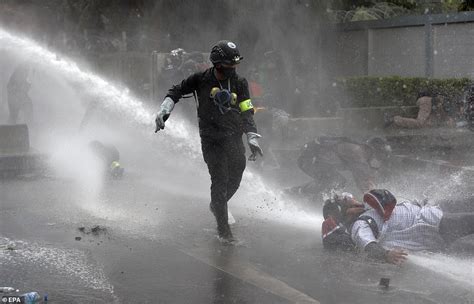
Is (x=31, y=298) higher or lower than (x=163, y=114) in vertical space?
lower

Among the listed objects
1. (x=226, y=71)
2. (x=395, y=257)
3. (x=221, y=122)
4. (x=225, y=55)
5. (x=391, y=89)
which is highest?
(x=391, y=89)

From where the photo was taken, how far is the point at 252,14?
1783 centimetres

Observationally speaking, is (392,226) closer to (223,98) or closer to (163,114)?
(223,98)

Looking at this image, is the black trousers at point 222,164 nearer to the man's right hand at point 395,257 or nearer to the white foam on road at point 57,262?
the white foam on road at point 57,262

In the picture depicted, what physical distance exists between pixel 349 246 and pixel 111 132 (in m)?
8.62

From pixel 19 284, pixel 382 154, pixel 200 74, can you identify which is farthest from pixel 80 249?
pixel 382 154

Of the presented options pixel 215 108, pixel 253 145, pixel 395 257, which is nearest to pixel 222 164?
pixel 253 145

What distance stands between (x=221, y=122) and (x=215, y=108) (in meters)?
0.14

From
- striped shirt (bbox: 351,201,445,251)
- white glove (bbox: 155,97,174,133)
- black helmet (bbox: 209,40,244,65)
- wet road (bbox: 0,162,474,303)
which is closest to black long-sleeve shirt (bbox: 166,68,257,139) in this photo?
white glove (bbox: 155,97,174,133)

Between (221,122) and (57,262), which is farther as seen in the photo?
(221,122)

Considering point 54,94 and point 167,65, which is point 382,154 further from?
point 54,94

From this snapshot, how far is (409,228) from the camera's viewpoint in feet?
20.7

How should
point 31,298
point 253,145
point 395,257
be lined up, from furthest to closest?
point 253,145, point 395,257, point 31,298

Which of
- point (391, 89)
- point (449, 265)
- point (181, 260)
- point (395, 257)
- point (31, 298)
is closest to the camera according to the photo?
point (31, 298)
